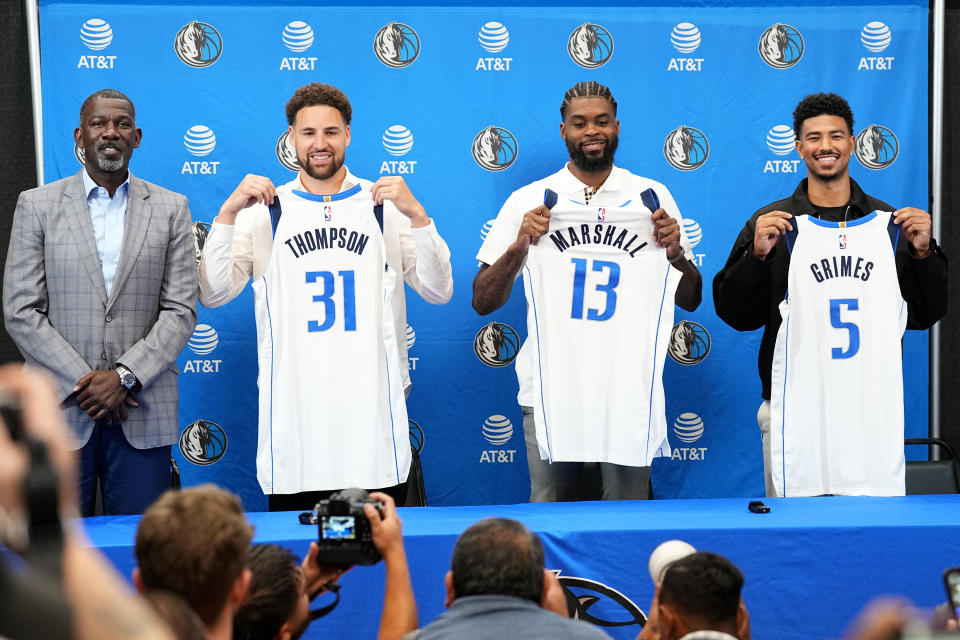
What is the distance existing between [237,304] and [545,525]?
2.24 m

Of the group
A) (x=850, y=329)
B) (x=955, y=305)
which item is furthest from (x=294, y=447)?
(x=955, y=305)

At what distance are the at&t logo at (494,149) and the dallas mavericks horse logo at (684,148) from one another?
727 mm

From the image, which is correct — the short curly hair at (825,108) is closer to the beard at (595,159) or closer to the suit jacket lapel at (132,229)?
the beard at (595,159)

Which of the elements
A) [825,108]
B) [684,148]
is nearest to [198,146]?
[684,148]

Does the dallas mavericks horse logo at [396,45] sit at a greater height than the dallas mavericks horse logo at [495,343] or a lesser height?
greater

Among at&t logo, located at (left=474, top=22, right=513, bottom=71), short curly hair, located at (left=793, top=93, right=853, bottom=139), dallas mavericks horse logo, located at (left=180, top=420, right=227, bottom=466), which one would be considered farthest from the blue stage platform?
at&t logo, located at (left=474, top=22, right=513, bottom=71)

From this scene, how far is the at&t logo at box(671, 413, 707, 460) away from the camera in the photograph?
4.77m

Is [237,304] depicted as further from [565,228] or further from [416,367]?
[565,228]

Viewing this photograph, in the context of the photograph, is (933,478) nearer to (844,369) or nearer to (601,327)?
(844,369)

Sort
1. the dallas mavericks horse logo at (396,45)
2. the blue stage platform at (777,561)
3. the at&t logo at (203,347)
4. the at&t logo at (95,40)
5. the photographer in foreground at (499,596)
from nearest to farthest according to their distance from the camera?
the photographer in foreground at (499,596), the blue stage platform at (777,561), the at&t logo at (95,40), the at&t logo at (203,347), the dallas mavericks horse logo at (396,45)

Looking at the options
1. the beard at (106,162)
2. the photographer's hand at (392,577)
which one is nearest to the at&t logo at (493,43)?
the beard at (106,162)

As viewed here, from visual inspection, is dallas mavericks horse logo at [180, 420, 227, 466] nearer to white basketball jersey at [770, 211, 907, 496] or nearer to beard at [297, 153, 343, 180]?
beard at [297, 153, 343, 180]

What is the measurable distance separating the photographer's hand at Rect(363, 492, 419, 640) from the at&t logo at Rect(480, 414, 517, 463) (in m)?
2.47

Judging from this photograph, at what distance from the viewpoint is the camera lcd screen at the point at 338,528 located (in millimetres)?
2193
